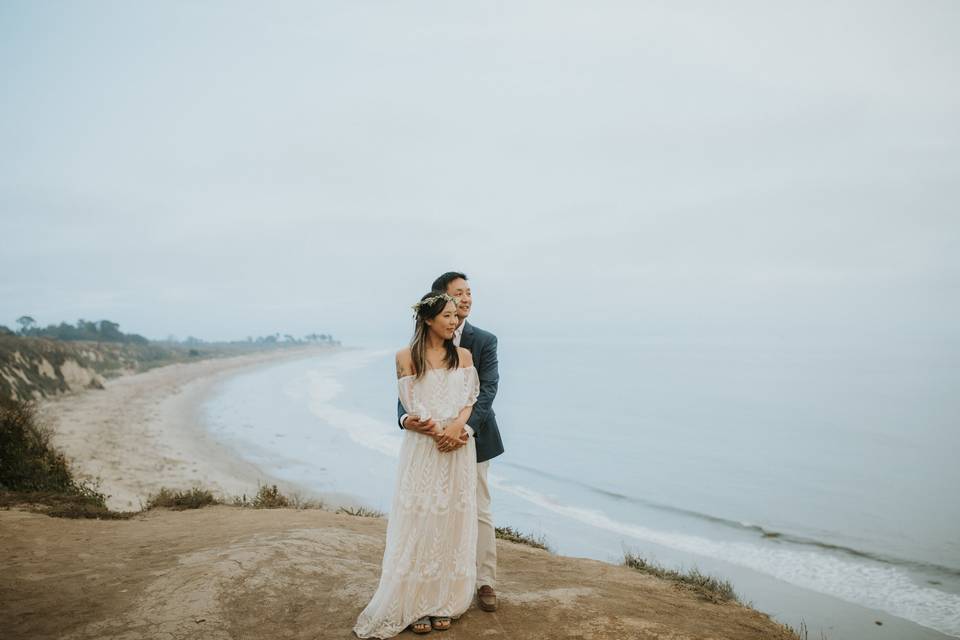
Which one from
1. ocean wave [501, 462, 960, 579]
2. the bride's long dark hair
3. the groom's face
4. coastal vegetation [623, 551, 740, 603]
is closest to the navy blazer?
the groom's face

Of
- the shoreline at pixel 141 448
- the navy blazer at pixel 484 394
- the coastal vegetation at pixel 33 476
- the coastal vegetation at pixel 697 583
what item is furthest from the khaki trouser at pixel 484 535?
the shoreline at pixel 141 448

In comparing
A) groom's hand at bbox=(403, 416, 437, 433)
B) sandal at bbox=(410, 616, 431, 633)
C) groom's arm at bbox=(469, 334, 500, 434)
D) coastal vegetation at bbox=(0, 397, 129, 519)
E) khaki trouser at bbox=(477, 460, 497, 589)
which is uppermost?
groom's arm at bbox=(469, 334, 500, 434)

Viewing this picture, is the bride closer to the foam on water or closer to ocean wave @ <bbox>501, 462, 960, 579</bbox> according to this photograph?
the foam on water

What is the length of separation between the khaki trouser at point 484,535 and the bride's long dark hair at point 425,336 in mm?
904

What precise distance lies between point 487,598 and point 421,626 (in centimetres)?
69

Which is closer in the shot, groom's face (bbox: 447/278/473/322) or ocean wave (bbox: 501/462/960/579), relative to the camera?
groom's face (bbox: 447/278/473/322)

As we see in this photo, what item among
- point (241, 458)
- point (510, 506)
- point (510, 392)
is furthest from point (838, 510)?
point (510, 392)

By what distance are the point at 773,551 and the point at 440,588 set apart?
10811 millimetres

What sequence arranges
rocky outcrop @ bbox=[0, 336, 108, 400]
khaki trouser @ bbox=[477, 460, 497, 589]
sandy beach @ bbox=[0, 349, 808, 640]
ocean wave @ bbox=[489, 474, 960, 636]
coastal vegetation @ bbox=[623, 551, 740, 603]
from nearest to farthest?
sandy beach @ bbox=[0, 349, 808, 640] → khaki trouser @ bbox=[477, 460, 497, 589] → coastal vegetation @ bbox=[623, 551, 740, 603] → ocean wave @ bbox=[489, 474, 960, 636] → rocky outcrop @ bbox=[0, 336, 108, 400]

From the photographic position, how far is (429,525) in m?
3.99

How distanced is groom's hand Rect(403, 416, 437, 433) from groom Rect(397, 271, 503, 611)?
198mm

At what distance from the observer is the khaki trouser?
430 cm

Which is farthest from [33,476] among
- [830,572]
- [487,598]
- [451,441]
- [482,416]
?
[830,572]

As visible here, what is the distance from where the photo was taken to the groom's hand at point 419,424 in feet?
12.9
